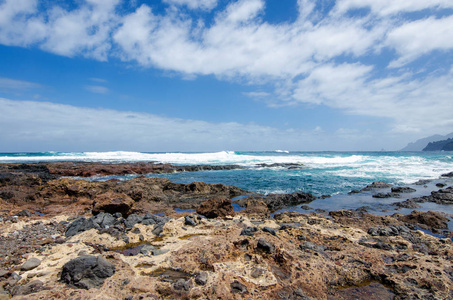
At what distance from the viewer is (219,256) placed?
4316 millimetres

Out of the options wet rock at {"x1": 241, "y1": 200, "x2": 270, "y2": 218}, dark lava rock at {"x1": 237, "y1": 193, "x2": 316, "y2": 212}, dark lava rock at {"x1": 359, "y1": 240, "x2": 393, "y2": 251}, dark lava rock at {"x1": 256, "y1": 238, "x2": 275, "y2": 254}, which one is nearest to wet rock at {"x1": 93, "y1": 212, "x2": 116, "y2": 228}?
dark lava rock at {"x1": 256, "y1": 238, "x2": 275, "y2": 254}

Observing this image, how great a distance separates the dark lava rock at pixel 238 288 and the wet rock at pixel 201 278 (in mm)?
439

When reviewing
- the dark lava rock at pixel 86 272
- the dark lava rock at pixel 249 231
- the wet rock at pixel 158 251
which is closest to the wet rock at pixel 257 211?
the dark lava rock at pixel 249 231

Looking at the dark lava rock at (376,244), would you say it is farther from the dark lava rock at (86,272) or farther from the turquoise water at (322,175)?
the turquoise water at (322,175)

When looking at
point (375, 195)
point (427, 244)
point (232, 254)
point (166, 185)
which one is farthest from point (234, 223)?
point (375, 195)

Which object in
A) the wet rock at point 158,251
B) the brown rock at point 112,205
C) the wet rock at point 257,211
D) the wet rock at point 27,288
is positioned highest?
the brown rock at point 112,205

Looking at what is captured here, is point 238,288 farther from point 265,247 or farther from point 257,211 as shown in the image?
point 257,211

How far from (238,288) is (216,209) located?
13.9 feet

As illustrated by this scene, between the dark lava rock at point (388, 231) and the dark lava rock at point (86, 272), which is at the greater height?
the dark lava rock at point (86, 272)

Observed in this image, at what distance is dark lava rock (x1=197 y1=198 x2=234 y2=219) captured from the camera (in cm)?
757

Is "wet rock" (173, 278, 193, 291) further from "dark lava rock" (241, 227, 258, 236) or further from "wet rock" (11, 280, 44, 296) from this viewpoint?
A: "dark lava rock" (241, 227, 258, 236)

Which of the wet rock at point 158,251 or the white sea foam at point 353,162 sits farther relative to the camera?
the white sea foam at point 353,162

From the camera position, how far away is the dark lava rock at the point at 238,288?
3365mm

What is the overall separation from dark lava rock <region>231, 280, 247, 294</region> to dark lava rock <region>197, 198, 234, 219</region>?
403cm
